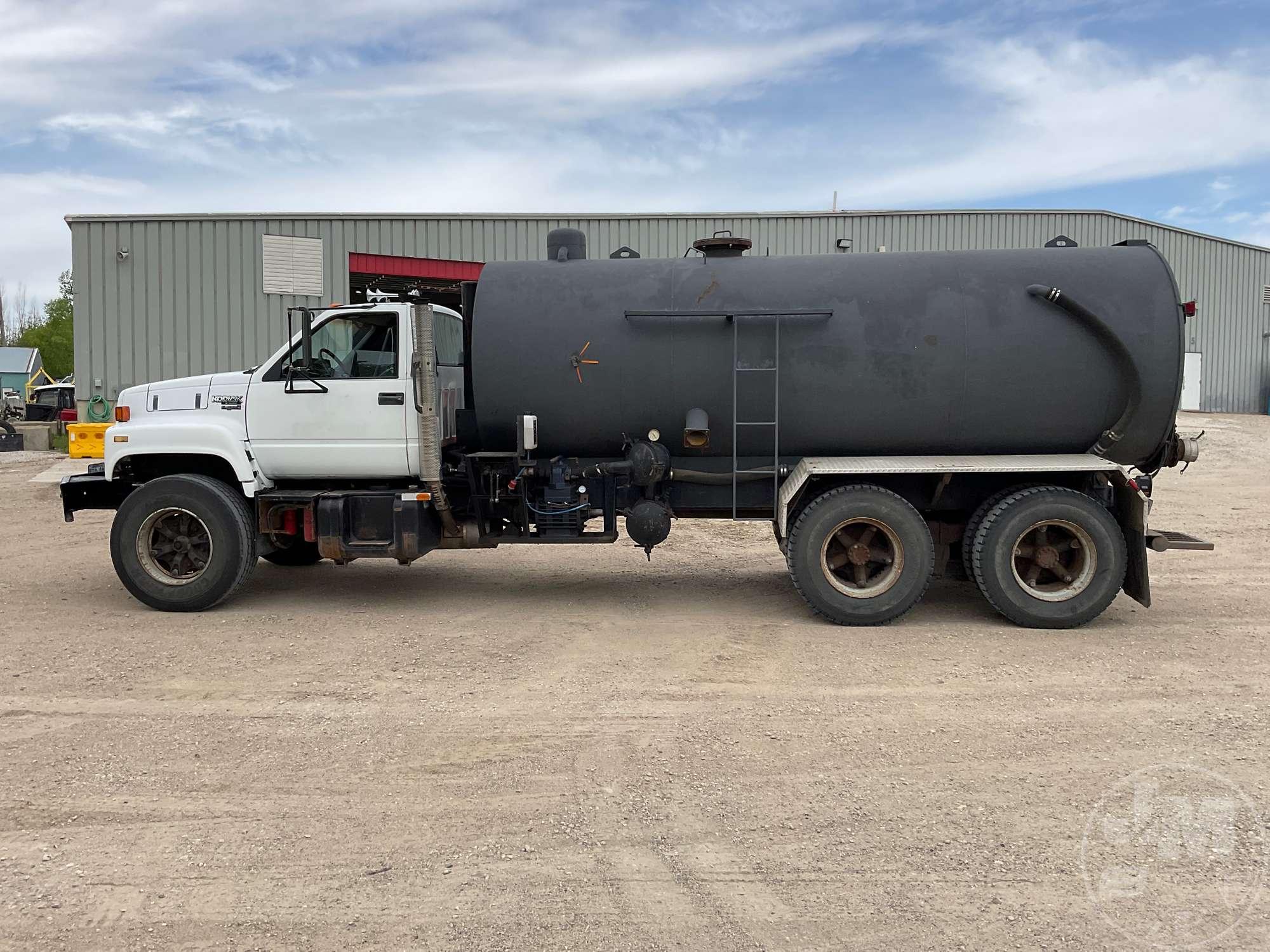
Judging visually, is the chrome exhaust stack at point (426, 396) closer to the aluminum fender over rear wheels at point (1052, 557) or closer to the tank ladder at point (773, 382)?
the tank ladder at point (773, 382)

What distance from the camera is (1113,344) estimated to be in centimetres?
773

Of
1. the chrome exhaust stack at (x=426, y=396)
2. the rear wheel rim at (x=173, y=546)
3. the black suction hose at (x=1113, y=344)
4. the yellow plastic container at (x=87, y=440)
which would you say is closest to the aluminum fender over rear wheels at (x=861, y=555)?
the black suction hose at (x=1113, y=344)

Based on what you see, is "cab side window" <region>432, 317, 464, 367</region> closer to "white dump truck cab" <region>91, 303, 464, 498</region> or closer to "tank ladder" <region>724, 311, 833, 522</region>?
"white dump truck cab" <region>91, 303, 464, 498</region>

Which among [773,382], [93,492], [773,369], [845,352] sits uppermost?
[845,352]

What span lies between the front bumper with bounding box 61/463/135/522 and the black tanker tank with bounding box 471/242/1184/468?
3.67 metres

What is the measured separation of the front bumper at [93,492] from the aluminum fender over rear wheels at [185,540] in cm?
49

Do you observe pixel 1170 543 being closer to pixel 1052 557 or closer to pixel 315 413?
pixel 1052 557

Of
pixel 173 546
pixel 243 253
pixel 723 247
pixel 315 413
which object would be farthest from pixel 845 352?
pixel 243 253

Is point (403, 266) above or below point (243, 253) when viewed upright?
below

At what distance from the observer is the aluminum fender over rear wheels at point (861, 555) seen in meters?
7.92

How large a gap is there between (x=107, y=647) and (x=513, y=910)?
5.21 meters

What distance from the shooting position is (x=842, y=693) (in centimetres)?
612

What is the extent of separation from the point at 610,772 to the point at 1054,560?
16.0 ft

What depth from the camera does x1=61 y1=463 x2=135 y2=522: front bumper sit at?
8.88 m
